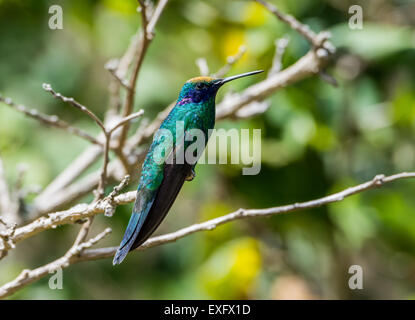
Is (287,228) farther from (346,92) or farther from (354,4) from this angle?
(354,4)

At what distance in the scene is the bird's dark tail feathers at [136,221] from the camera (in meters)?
2.04

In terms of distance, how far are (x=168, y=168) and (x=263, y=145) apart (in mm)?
1934

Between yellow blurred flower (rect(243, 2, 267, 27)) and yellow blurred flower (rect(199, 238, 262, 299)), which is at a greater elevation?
yellow blurred flower (rect(243, 2, 267, 27))

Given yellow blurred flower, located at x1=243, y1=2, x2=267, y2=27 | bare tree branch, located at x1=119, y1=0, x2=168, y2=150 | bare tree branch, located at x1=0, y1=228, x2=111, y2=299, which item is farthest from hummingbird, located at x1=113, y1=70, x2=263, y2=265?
yellow blurred flower, located at x1=243, y1=2, x2=267, y2=27

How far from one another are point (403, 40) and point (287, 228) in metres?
1.55

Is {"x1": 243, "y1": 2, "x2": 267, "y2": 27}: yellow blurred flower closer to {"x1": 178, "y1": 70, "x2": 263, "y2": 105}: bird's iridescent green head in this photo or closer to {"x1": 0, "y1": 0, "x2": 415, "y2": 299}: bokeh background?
{"x1": 0, "y1": 0, "x2": 415, "y2": 299}: bokeh background

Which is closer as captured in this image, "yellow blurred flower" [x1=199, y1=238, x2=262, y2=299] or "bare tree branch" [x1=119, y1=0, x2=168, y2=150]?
"bare tree branch" [x1=119, y1=0, x2=168, y2=150]

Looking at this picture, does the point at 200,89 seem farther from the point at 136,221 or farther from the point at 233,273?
the point at 233,273

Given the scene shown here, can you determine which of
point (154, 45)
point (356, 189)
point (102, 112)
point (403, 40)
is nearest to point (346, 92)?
point (403, 40)

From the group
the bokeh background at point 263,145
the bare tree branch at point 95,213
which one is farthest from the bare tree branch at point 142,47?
the bokeh background at point 263,145

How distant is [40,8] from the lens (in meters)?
4.66

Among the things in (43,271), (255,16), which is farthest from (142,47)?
(255,16)

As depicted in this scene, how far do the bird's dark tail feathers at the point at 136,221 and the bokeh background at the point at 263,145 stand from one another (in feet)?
5.25

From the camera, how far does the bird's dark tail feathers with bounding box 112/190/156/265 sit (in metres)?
2.04
